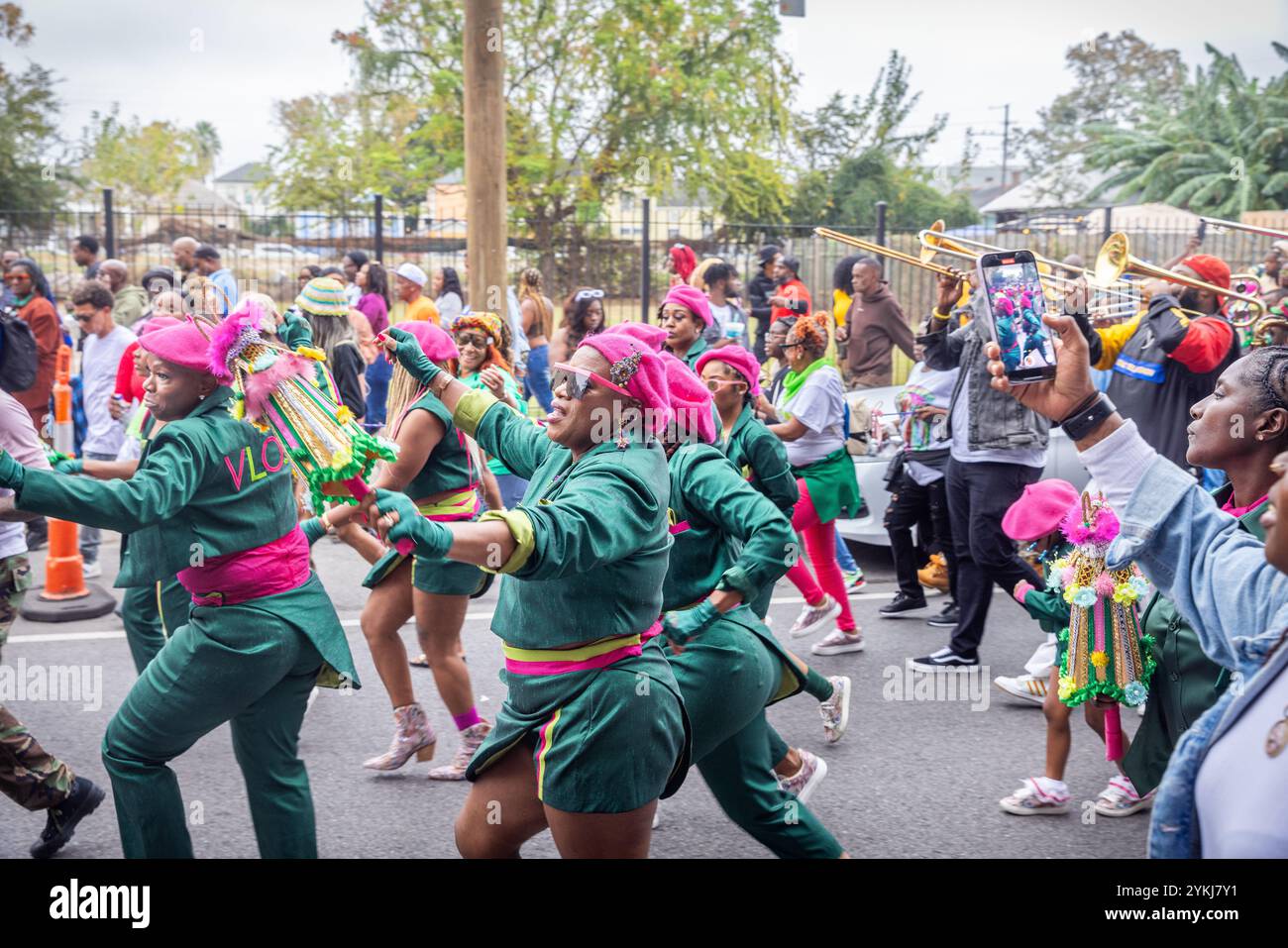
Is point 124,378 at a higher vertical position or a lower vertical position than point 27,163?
lower

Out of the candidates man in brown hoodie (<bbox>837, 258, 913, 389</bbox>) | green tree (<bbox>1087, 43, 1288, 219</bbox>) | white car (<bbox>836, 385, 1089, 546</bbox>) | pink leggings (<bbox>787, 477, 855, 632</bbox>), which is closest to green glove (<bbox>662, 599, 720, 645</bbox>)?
pink leggings (<bbox>787, 477, 855, 632</bbox>)

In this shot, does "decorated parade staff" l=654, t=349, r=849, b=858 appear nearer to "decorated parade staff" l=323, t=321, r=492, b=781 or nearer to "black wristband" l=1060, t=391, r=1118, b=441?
"black wristband" l=1060, t=391, r=1118, b=441

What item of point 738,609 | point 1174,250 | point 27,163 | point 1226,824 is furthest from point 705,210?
point 1226,824

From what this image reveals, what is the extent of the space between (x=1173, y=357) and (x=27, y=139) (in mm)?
24832

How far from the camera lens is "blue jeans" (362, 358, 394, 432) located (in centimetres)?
934

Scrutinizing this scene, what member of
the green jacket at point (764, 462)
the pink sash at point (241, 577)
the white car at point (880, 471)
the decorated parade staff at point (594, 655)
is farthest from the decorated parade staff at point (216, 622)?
the white car at point (880, 471)

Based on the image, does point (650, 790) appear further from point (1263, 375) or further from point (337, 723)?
point (337, 723)

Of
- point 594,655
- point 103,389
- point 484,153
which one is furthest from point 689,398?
point 103,389

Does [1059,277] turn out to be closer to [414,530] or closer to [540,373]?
[540,373]

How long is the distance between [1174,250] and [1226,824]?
1735cm

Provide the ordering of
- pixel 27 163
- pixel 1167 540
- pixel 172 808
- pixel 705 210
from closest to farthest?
pixel 1167 540, pixel 172 808, pixel 705 210, pixel 27 163

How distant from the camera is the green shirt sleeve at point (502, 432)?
3.56 meters

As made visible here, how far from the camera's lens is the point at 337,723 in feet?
18.5

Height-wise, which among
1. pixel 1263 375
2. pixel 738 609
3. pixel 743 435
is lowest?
pixel 738 609
